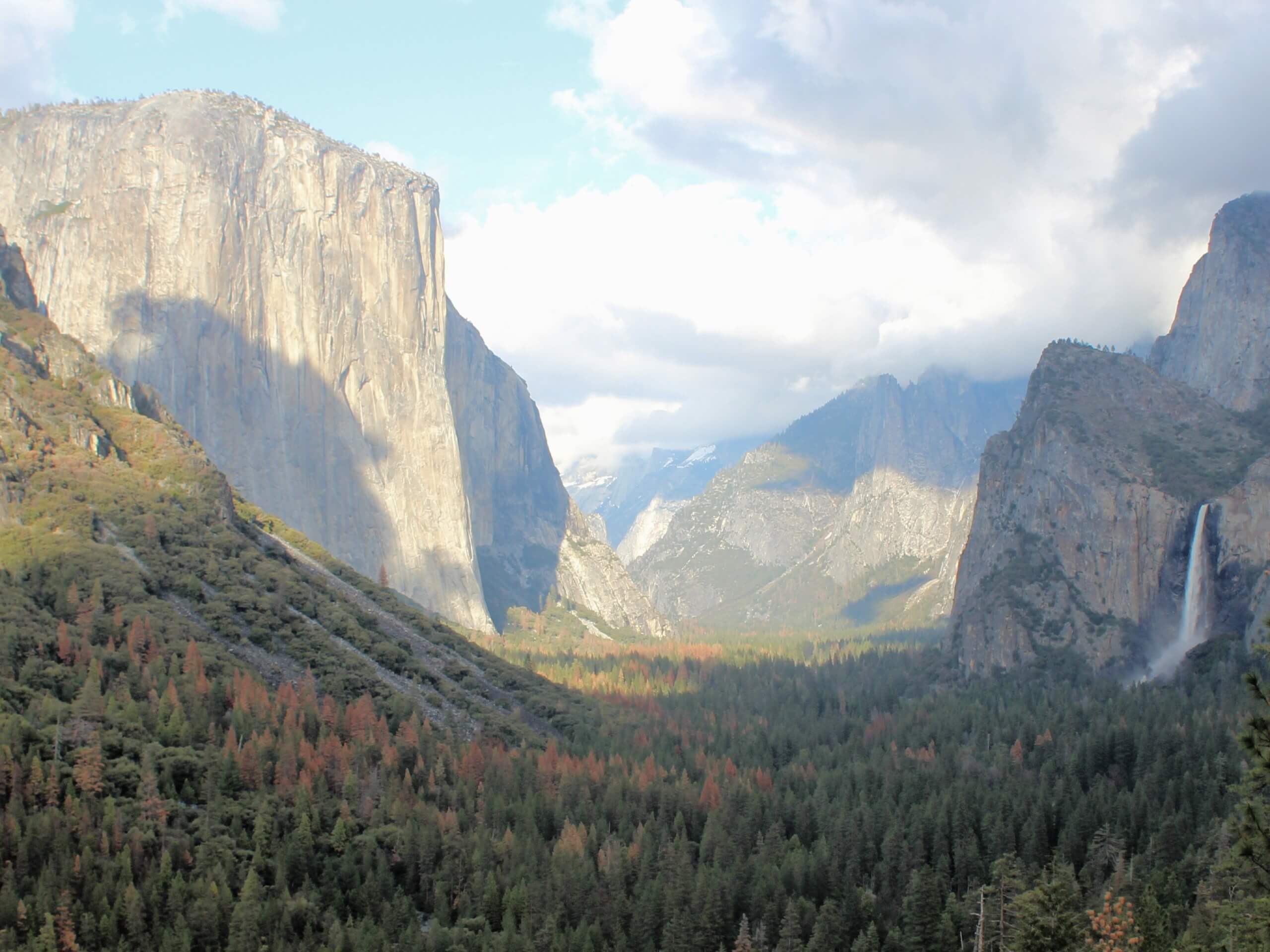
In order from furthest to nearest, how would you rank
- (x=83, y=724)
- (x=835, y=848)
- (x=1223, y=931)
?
(x=835, y=848) < (x=83, y=724) < (x=1223, y=931)

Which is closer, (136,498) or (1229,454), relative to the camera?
(136,498)

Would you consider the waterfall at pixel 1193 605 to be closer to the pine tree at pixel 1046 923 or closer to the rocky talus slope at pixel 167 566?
the rocky talus slope at pixel 167 566

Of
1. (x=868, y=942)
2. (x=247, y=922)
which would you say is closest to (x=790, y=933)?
(x=868, y=942)

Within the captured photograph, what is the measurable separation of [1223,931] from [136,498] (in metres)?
102

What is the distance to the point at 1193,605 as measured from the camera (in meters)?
175

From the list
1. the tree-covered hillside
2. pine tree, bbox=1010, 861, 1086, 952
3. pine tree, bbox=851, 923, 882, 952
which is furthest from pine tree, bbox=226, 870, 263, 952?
pine tree, bbox=1010, 861, 1086, 952

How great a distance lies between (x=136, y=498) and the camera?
11644 cm

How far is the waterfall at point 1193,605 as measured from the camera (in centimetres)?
16988

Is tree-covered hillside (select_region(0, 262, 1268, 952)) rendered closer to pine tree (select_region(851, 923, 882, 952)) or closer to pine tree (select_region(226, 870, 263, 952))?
pine tree (select_region(226, 870, 263, 952))

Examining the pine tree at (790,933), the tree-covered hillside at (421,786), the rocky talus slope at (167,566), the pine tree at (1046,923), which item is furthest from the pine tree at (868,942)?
the rocky talus slope at (167,566)

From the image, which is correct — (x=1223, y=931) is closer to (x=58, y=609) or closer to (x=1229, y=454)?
(x=58, y=609)

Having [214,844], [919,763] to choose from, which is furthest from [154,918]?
[919,763]

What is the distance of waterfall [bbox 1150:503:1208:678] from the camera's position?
170 m

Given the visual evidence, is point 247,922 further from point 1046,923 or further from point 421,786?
point 1046,923
